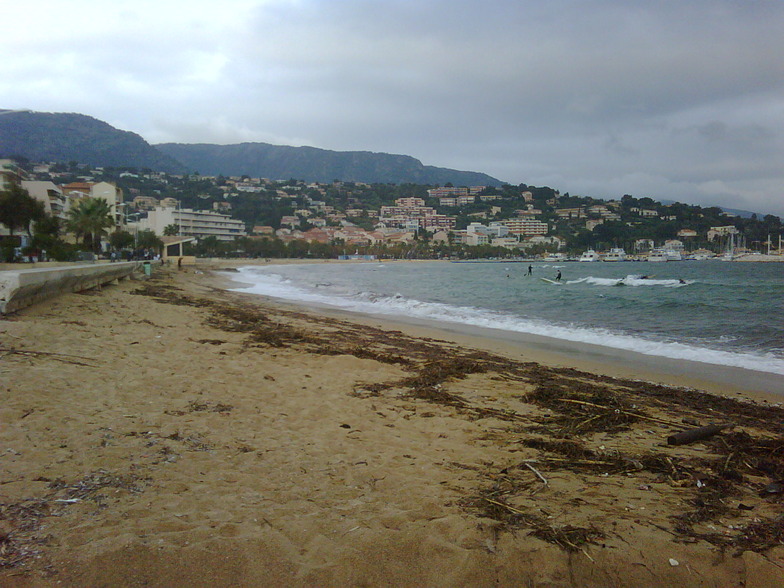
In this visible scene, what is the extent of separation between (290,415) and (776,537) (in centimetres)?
389

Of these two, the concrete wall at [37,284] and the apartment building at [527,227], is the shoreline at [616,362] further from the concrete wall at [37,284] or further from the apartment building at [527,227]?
the apartment building at [527,227]

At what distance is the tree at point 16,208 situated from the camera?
3162 cm

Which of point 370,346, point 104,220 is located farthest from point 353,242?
point 370,346

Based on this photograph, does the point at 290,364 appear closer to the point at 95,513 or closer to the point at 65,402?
the point at 65,402

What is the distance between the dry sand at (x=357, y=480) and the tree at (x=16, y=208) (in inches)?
1270

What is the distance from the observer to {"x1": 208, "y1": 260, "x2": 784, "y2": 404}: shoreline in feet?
25.8

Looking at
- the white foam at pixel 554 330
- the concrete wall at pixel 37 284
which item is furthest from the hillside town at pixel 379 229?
the concrete wall at pixel 37 284

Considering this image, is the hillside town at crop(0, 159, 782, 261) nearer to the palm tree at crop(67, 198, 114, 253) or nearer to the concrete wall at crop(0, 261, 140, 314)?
the palm tree at crop(67, 198, 114, 253)

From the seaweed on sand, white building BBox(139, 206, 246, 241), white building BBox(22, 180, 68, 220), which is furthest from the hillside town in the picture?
the seaweed on sand

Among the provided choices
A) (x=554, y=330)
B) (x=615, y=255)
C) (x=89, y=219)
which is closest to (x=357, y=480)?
(x=554, y=330)

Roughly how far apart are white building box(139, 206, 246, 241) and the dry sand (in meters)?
104

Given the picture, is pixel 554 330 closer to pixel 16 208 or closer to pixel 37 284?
pixel 37 284

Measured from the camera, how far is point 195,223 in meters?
120

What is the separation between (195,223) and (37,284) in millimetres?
119480
